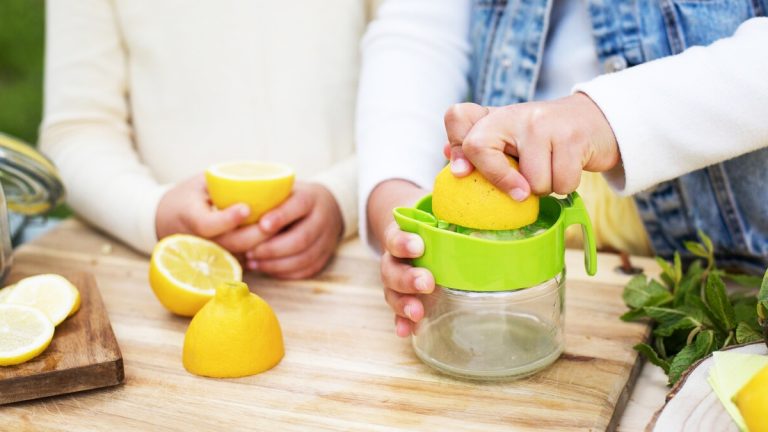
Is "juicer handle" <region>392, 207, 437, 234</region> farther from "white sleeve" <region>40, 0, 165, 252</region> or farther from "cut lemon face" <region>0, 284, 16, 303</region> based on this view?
"white sleeve" <region>40, 0, 165, 252</region>

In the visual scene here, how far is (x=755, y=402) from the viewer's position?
667 millimetres

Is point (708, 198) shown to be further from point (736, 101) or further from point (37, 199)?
point (37, 199)

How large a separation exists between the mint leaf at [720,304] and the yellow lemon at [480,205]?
235 millimetres

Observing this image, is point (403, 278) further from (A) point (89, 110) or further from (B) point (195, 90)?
(A) point (89, 110)

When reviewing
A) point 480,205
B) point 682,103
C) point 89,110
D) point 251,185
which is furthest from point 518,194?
point 89,110

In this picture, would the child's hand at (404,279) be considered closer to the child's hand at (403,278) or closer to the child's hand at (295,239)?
the child's hand at (403,278)

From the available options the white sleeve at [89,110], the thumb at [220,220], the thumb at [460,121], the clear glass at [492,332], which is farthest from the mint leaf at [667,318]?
the white sleeve at [89,110]

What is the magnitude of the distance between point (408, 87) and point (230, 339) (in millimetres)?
560

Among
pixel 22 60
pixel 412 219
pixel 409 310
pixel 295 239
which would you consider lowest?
pixel 22 60

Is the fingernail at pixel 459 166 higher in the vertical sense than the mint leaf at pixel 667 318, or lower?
higher

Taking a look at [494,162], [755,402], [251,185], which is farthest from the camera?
[251,185]

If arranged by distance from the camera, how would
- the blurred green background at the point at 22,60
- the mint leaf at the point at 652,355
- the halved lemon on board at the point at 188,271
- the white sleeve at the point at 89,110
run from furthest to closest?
the blurred green background at the point at 22,60 → the white sleeve at the point at 89,110 → the halved lemon on board at the point at 188,271 → the mint leaf at the point at 652,355

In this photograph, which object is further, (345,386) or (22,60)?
(22,60)

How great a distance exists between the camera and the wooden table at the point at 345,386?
87cm
